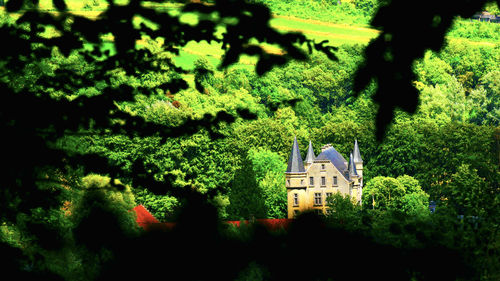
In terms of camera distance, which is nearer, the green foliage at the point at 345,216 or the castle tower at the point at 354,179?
the green foliage at the point at 345,216

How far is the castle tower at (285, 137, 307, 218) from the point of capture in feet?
279

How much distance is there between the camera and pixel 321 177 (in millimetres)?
88438

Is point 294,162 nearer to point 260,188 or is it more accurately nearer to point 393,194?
point 260,188

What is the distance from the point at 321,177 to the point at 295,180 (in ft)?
12.6

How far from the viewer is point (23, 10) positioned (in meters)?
6.91

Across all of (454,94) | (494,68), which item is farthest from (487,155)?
(494,68)

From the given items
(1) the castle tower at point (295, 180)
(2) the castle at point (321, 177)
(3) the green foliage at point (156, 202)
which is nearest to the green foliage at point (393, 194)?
(2) the castle at point (321, 177)

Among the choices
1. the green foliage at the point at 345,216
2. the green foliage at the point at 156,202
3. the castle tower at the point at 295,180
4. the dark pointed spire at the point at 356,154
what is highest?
the dark pointed spire at the point at 356,154

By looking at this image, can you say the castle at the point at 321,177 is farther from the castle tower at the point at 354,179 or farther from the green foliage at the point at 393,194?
the green foliage at the point at 393,194

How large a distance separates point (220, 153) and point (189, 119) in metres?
72.1

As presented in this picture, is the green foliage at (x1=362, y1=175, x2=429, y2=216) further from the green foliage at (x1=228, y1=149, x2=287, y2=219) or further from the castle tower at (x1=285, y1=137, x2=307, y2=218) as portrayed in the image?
the green foliage at (x1=228, y1=149, x2=287, y2=219)

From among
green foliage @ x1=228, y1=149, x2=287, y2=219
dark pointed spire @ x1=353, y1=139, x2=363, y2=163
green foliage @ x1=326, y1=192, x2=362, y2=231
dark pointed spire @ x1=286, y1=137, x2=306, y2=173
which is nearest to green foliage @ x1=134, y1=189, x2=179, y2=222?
green foliage @ x1=228, y1=149, x2=287, y2=219

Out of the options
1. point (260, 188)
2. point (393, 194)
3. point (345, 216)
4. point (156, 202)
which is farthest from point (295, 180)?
point (345, 216)

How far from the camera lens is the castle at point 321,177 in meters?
85.3
